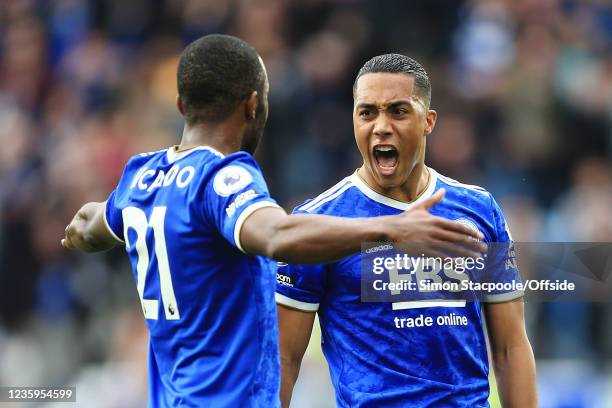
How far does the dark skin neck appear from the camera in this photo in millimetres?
4348

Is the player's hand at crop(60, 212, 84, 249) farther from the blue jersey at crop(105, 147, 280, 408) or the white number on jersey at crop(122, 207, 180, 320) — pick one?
the blue jersey at crop(105, 147, 280, 408)

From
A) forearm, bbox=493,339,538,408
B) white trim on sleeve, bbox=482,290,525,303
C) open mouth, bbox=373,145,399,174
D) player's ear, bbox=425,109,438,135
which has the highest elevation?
player's ear, bbox=425,109,438,135

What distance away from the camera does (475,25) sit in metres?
11.5

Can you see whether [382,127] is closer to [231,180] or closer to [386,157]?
[386,157]

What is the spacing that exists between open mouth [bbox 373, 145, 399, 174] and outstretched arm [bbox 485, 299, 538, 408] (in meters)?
0.80

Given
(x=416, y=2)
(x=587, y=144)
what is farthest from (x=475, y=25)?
(x=587, y=144)

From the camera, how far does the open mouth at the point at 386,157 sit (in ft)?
16.7

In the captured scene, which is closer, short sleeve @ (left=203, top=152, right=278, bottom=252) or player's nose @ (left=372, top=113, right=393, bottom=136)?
short sleeve @ (left=203, top=152, right=278, bottom=252)

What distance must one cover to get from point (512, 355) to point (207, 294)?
1730mm

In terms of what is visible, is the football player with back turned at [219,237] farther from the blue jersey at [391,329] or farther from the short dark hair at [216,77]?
the blue jersey at [391,329]

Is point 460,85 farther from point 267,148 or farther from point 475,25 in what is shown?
point 267,148

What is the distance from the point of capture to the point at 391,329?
4.96 m

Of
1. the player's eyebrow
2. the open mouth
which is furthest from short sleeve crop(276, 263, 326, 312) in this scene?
the player's eyebrow

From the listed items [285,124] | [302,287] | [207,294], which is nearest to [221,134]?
[207,294]
